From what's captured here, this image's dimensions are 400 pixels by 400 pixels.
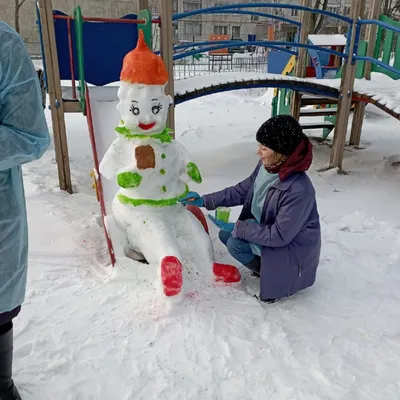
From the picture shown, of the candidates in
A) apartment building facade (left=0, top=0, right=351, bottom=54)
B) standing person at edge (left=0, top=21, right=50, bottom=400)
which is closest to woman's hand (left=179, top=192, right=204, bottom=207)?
standing person at edge (left=0, top=21, right=50, bottom=400)

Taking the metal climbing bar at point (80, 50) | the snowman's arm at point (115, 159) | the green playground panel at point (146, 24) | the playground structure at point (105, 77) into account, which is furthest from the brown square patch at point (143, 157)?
the green playground panel at point (146, 24)

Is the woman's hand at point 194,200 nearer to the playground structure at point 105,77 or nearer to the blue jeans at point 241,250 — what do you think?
the blue jeans at point 241,250

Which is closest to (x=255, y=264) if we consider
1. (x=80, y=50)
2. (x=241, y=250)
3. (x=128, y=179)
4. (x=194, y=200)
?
(x=241, y=250)

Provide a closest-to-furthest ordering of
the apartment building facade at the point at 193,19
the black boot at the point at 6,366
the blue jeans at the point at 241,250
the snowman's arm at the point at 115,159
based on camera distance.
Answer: the black boot at the point at 6,366 < the blue jeans at the point at 241,250 < the snowman's arm at the point at 115,159 < the apartment building facade at the point at 193,19

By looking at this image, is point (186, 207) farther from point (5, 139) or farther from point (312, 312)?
point (5, 139)

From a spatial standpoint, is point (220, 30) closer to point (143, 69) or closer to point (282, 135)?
point (143, 69)

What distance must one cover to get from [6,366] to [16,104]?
3.39 feet

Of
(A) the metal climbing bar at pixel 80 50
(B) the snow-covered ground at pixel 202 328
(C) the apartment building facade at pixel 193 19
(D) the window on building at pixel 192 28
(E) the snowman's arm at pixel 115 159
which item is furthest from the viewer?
(D) the window on building at pixel 192 28

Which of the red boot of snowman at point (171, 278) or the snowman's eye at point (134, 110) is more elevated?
the snowman's eye at point (134, 110)

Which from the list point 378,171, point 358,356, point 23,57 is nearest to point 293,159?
point 358,356

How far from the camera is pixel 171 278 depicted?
2330 mm

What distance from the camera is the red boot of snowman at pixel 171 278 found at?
233cm

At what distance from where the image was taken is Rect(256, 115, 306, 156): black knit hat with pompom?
7.39 ft

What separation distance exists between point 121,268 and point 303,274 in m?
1.12
